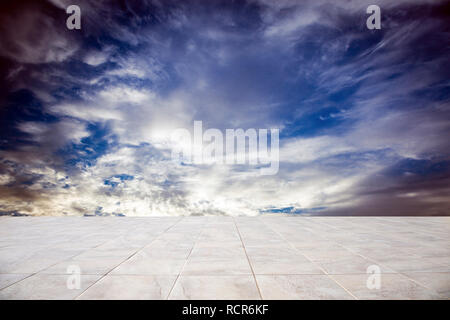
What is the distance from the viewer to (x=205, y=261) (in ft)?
14.4

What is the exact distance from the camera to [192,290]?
3.21 meters

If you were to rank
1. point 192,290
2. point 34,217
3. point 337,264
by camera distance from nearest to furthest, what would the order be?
point 192,290, point 337,264, point 34,217

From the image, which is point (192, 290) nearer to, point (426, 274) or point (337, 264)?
point (337, 264)

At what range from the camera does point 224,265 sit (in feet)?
13.6

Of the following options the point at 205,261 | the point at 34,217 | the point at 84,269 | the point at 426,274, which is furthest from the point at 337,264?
the point at 34,217

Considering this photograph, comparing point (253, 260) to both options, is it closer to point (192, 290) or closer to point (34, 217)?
point (192, 290)

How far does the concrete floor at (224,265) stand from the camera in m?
3.20

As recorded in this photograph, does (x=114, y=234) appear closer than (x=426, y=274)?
No

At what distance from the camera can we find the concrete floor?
10.5 ft
